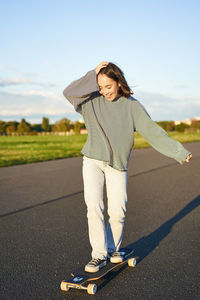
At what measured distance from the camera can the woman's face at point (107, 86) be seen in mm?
3301

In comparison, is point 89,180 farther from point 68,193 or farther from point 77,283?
point 68,193

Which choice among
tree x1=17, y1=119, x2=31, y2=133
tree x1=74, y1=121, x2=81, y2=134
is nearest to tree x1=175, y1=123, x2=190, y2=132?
tree x1=74, y1=121, x2=81, y2=134

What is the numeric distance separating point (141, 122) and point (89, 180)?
70 centimetres

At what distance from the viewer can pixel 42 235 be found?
183 inches

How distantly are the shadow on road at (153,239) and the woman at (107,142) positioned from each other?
0.60 m

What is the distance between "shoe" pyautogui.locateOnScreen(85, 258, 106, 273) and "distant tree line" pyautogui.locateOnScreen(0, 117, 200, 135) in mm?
59131

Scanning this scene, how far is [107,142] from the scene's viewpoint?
343 cm

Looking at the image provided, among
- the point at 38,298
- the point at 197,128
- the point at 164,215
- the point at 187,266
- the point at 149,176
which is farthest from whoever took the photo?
the point at 197,128

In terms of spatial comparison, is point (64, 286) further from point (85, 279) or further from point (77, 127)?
point (77, 127)

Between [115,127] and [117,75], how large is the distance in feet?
1.54

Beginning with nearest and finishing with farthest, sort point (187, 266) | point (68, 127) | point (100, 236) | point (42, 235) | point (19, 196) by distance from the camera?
point (100, 236)
point (187, 266)
point (42, 235)
point (19, 196)
point (68, 127)

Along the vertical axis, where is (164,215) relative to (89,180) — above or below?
below

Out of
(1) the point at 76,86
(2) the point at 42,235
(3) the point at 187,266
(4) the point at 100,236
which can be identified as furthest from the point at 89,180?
(2) the point at 42,235

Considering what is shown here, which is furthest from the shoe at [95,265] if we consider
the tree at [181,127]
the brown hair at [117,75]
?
the tree at [181,127]
